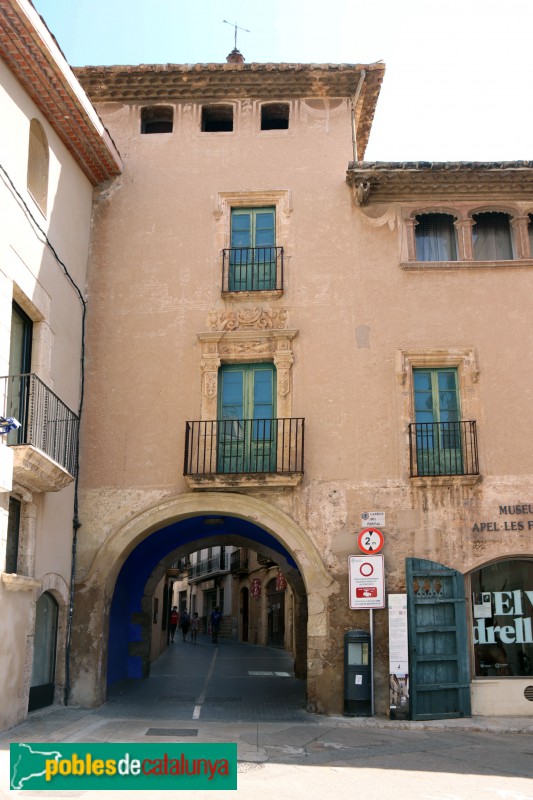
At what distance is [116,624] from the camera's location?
16.6 metres

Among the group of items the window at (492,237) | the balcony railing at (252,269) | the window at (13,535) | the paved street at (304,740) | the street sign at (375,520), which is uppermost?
the window at (492,237)

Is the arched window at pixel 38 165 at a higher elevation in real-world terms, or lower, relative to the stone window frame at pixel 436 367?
higher

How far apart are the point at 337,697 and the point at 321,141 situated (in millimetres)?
9591

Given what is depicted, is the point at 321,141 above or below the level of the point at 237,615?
above

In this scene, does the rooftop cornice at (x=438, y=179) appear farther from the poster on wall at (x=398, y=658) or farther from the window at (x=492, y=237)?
the poster on wall at (x=398, y=658)

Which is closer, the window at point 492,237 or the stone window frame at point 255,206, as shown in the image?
the window at point 492,237

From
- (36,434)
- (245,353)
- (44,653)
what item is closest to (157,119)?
(245,353)

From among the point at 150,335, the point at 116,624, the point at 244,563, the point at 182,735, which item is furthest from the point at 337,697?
the point at 244,563

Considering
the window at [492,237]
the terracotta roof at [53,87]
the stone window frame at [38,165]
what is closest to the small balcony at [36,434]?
the stone window frame at [38,165]

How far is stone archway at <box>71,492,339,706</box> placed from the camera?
13609 mm

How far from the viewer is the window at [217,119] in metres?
16.4

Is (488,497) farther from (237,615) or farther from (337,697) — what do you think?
(237,615)

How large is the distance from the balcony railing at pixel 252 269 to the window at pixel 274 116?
2690mm

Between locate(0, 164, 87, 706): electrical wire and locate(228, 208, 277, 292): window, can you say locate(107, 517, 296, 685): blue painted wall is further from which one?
locate(228, 208, 277, 292): window
